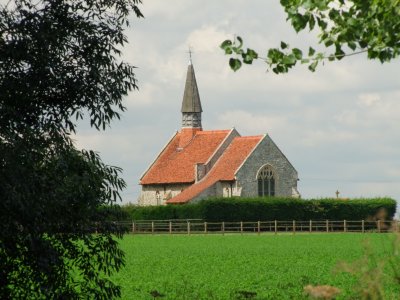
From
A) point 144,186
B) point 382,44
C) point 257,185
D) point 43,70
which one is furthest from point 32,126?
point 144,186

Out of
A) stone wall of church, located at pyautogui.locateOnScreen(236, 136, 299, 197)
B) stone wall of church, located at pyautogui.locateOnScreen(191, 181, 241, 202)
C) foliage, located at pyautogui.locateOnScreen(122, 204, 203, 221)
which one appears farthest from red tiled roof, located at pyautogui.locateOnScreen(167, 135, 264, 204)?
foliage, located at pyautogui.locateOnScreen(122, 204, 203, 221)

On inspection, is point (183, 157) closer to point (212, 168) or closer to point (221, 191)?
point (212, 168)

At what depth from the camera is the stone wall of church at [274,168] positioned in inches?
2923

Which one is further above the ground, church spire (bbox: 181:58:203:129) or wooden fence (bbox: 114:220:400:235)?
Answer: church spire (bbox: 181:58:203:129)

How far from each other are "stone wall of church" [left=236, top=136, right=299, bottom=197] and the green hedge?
9.83m

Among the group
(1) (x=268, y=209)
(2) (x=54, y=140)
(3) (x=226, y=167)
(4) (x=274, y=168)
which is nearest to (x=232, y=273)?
(2) (x=54, y=140)

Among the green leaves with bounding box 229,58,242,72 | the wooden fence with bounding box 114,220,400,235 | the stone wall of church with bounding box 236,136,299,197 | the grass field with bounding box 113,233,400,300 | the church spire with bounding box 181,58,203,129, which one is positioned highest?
the church spire with bounding box 181,58,203,129

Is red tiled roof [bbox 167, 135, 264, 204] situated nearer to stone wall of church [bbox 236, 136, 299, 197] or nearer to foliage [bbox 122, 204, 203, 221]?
stone wall of church [bbox 236, 136, 299, 197]

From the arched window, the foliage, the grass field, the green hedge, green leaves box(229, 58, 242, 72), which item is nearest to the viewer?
green leaves box(229, 58, 242, 72)

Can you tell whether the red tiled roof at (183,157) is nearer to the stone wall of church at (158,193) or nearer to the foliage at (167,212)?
the stone wall of church at (158,193)

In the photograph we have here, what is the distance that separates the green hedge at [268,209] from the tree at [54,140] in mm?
47460

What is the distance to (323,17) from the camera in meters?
12.5

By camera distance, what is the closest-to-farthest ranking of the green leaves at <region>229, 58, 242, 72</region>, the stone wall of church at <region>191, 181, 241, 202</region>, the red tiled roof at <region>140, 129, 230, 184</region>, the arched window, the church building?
1. the green leaves at <region>229, 58, 242, 72</region>
2. the stone wall of church at <region>191, 181, 241, 202</region>
3. the church building
4. the arched window
5. the red tiled roof at <region>140, 129, 230, 184</region>

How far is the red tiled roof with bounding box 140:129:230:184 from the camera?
3172 inches
